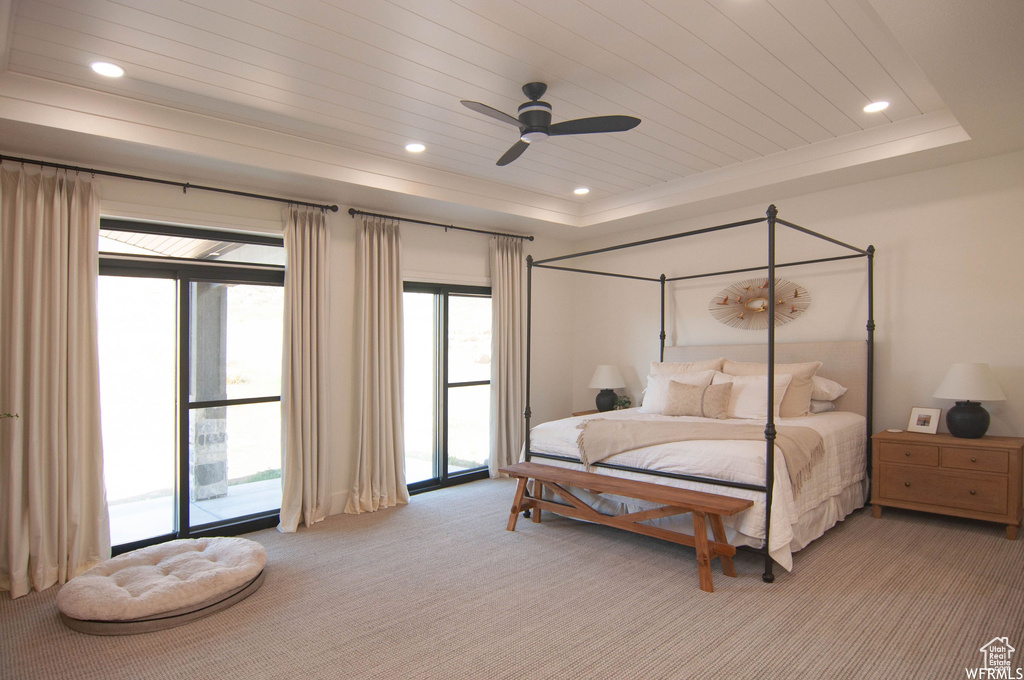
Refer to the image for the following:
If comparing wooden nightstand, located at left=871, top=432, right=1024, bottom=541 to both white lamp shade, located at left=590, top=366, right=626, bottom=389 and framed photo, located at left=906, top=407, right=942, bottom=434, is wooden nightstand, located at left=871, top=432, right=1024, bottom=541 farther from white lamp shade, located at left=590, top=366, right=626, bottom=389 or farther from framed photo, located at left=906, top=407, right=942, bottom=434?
white lamp shade, located at left=590, top=366, right=626, bottom=389

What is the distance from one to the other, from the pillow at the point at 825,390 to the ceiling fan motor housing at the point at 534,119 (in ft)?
9.43

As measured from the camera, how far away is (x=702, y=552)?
10.2ft

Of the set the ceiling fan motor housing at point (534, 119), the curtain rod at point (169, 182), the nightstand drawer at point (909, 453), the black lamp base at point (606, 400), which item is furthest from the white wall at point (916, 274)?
the curtain rod at point (169, 182)

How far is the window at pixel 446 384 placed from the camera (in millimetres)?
5281

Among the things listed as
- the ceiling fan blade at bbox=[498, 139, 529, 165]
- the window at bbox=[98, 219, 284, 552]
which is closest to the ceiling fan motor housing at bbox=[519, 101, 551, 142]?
the ceiling fan blade at bbox=[498, 139, 529, 165]

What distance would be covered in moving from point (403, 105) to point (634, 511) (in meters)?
2.94

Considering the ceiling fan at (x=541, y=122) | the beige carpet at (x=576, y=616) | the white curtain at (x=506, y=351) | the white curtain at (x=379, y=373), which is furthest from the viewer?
the white curtain at (x=506, y=351)

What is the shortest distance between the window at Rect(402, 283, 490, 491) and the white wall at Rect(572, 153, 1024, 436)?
2.17 metres

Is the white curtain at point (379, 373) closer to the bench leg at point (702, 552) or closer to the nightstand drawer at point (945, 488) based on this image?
the bench leg at point (702, 552)

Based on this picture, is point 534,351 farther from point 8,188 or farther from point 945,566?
point 8,188

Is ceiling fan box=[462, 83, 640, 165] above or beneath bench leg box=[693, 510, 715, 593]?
above

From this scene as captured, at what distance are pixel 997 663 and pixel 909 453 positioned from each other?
1928mm

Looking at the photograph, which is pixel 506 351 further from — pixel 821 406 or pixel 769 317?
pixel 769 317

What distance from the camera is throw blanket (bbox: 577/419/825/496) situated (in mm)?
3334
